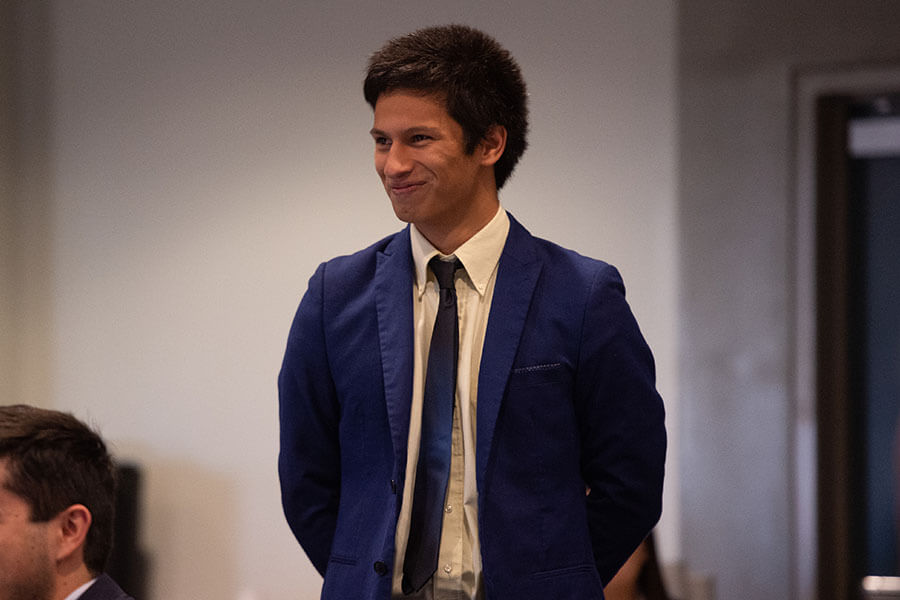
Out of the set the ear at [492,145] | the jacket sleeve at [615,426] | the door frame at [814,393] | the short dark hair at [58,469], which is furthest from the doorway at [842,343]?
the short dark hair at [58,469]

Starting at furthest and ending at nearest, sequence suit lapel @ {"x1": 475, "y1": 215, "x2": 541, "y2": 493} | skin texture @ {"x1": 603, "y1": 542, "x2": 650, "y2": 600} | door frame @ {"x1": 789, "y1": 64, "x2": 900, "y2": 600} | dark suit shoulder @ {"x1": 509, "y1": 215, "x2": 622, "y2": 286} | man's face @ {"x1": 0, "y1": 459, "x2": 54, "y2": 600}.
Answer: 1. door frame @ {"x1": 789, "y1": 64, "x2": 900, "y2": 600}
2. skin texture @ {"x1": 603, "y1": 542, "x2": 650, "y2": 600}
3. man's face @ {"x1": 0, "y1": 459, "x2": 54, "y2": 600}
4. dark suit shoulder @ {"x1": 509, "y1": 215, "x2": 622, "y2": 286}
5. suit lapel @ {"x1": 475, "y1": 215, "x2": 541, "y2": 493}

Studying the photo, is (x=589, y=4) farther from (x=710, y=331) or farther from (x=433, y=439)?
(x=433, y=439)

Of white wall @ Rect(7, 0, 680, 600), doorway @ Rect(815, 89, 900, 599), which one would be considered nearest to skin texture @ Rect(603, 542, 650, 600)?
doorway @ Rect(815, 89, 900, 599)

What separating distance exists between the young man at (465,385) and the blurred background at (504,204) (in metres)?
1.29

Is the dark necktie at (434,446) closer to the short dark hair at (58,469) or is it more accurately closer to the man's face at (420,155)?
the man's face at (420,155)

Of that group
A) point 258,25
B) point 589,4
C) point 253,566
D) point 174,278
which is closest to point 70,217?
point 174,278

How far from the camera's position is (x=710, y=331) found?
2.75 metres

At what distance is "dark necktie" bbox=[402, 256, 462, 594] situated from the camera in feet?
4.59

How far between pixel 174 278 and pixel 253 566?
3.26ft

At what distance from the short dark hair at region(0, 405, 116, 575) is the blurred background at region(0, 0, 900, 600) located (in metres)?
1.59

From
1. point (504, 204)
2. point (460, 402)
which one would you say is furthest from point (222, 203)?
point (460, 402)

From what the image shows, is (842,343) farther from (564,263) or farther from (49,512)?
(49,512)

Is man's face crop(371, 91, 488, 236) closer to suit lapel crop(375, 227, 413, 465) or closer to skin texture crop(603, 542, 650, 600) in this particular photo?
suit lapel crop(375, 227, 413, 465)

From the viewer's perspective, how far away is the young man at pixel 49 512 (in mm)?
1614
